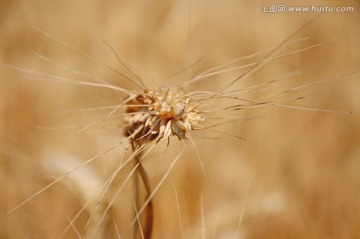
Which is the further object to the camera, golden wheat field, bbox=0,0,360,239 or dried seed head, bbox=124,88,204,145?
golden wheat field, bbox=0,0,360,239

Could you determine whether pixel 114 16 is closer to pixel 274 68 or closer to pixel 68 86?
pixel 68 86

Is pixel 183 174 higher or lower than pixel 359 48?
lower

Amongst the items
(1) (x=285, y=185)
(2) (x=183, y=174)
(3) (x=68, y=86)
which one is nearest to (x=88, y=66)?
(3) (x=68, y=86)

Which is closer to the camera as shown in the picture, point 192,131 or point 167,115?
point 167,115

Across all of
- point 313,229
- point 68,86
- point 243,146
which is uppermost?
point 68,86

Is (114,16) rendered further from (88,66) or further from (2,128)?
(2,128)

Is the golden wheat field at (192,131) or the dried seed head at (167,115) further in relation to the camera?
the golden wheat field at (192,131)
